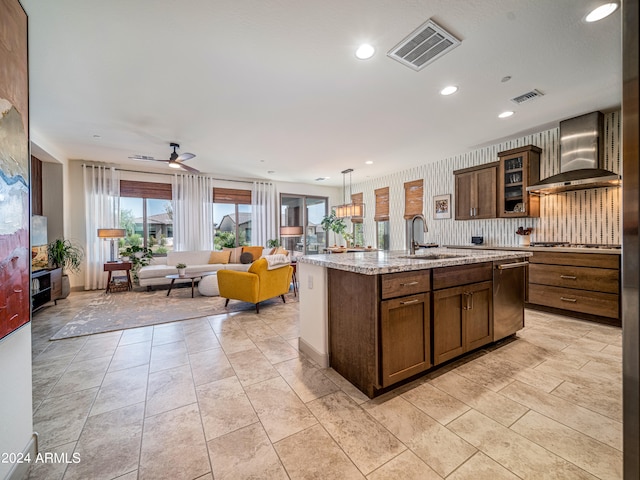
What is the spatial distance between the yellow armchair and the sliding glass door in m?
3.88

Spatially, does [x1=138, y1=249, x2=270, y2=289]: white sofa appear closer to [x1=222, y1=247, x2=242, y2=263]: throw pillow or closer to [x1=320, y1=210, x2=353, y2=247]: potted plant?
[x1=222, y1=247, x2=242, y2=263]: throw pillow

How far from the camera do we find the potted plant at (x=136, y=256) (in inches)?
231

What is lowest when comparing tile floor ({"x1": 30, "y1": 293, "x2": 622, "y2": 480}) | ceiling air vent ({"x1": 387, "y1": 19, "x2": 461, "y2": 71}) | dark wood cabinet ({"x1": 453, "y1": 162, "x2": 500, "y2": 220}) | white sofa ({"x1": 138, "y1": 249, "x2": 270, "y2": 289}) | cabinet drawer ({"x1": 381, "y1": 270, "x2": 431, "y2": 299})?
tile floor ({"x1": 30, "y1": 293, "x2": 622, "y2": 480})

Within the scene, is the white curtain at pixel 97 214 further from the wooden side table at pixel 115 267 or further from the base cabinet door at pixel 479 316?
the base cabinet door at pixel 479 316

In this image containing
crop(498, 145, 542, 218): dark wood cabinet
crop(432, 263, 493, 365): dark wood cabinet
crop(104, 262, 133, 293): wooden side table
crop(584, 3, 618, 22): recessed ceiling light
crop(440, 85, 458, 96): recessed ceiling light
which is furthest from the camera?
crop(104, 262, 133, 293): wooden side table

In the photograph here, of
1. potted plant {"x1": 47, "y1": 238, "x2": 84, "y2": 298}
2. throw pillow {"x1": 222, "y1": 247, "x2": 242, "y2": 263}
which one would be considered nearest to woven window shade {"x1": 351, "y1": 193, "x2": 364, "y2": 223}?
throw pillow {"x1": 222, "y1": 247, "x2": 242, "y2": 263}

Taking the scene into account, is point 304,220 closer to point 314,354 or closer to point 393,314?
point 314,354

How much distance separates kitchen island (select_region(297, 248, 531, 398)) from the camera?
6.18 feet

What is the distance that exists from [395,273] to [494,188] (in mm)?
3832

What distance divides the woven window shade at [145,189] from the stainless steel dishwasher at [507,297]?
22.8ft

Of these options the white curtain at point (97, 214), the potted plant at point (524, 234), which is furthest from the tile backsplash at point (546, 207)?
the white curtain at point (97, 214)

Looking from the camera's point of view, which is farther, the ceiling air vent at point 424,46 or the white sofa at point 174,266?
the white sofa at point 174,266

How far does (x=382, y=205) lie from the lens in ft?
24.1

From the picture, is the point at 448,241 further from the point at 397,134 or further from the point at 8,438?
the point at 8,438
